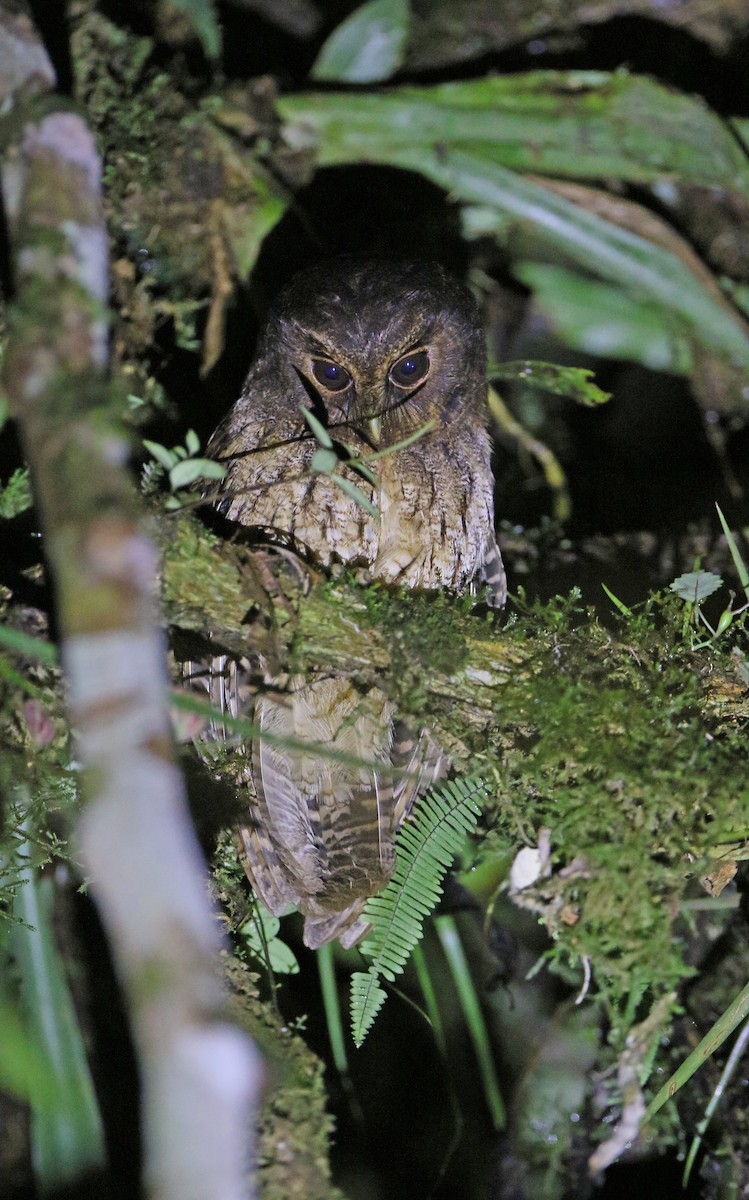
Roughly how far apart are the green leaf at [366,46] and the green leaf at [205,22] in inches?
12.0

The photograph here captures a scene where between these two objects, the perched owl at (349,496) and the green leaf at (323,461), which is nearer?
the green leaf at (323,461)

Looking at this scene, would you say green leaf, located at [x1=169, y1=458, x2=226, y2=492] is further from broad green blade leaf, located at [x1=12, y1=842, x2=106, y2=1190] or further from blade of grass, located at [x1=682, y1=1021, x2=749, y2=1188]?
blade of grass, located at [x1=682, y1=1021, x2=749, y2=1188]

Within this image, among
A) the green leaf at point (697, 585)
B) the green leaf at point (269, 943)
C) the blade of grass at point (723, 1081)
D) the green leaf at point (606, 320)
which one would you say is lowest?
the blade of grass at point (723, 1081)

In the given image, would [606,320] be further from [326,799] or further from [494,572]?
[326,799]

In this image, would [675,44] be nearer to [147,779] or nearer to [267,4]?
[267,4]

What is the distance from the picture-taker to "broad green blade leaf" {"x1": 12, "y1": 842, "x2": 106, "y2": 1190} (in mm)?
1887

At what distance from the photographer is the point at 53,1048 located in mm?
1925

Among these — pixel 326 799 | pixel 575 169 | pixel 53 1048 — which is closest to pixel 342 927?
pixel 326 799

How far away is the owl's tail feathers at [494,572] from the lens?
108 inches

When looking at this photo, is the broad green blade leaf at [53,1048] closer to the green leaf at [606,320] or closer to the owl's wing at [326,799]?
the owl's wing at [326,799]

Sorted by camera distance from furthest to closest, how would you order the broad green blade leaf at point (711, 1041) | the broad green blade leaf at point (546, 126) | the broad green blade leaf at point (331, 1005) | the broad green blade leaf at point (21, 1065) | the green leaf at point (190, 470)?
1. the broad green blade leaf at point (546, 126)
2. the broad green blade leaf at point (331, 1005)
3. the broad green blade leaf at point (711, 1041)
4. the green leaf at point (190, 470)
5. the broad green blade leaf at point (21, 1065)

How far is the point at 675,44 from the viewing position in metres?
3.04

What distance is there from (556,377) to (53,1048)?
2217 mm

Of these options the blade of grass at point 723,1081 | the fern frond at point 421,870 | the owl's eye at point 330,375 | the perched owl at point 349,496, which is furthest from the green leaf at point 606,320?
the blade of grass at point 723,1081
